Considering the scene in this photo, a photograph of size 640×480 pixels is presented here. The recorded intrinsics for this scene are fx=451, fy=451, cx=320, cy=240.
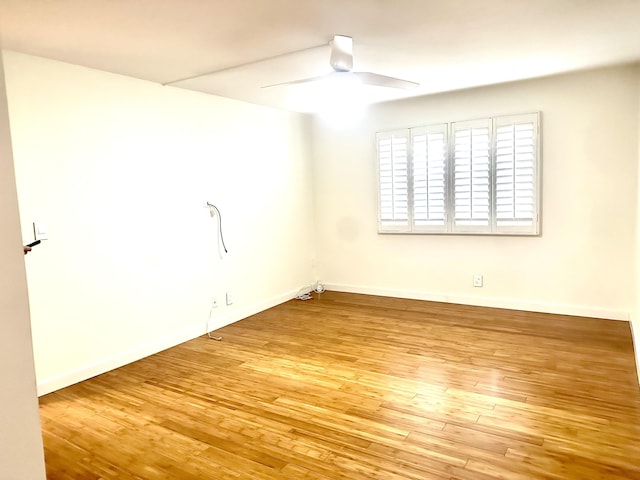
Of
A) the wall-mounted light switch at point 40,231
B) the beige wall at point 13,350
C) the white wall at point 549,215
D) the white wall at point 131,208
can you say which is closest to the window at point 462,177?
the white wall at point 549,215

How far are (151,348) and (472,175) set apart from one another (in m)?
3.63

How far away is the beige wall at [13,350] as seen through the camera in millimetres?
1235

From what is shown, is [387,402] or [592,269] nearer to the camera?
[387,402]

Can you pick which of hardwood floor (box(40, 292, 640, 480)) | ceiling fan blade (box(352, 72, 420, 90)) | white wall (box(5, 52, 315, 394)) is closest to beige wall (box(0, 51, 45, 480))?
hardwood floor (box(40, 292, 640, 480))

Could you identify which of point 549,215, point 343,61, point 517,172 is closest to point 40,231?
point 343,61

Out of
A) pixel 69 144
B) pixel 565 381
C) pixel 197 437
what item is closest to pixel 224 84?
pixel 69 144

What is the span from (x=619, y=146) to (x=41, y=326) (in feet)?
16.5

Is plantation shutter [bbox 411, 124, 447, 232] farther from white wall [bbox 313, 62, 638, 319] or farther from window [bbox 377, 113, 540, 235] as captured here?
white wall [bbox 313, 62, 638, 319]

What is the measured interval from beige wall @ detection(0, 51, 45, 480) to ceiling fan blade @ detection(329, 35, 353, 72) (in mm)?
2139

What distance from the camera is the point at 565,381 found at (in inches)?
121

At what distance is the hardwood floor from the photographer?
2.23m

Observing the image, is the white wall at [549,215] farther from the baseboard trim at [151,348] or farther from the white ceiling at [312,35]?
the baseboard trim at [151,348]

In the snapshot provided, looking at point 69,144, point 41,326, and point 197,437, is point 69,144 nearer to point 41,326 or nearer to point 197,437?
point 41,326

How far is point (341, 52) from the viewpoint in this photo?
9.73 ft
